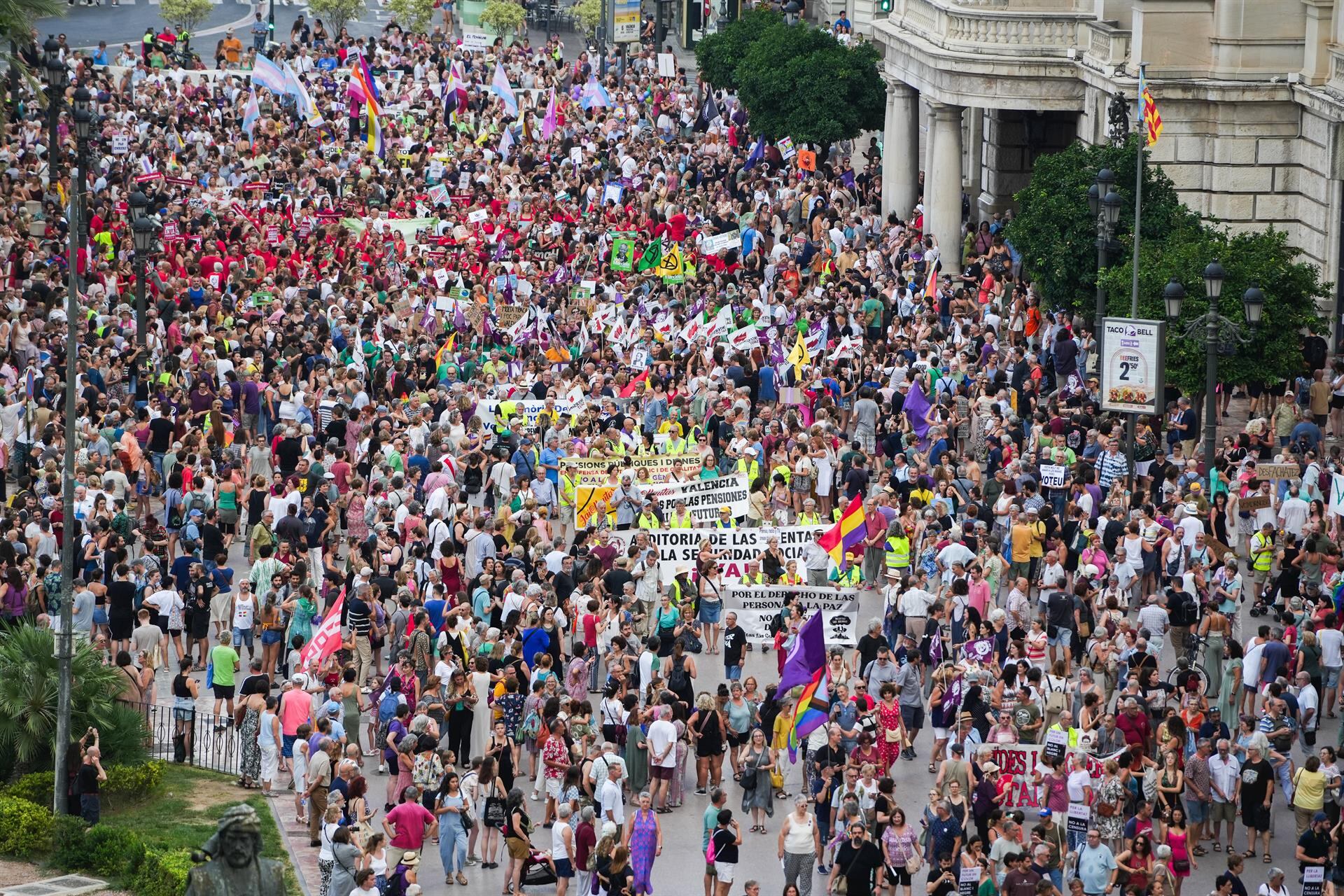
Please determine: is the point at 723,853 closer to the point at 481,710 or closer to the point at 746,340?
the point at 481,710

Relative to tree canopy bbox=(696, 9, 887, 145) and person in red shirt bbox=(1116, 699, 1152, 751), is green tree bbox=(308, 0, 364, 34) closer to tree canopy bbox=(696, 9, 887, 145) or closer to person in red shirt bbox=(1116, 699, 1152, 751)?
tree canopy bbox=(696, 9, 887, 145)

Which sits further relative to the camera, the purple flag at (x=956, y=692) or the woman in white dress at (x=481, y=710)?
the woman in white dress at (x=481, y=710)

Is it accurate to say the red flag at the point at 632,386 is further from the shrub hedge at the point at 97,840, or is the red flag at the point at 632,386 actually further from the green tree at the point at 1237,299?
the shrub hedge at the point at 97,840

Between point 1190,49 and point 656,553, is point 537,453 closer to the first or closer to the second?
point 656,553

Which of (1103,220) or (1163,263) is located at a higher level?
(1103,220)

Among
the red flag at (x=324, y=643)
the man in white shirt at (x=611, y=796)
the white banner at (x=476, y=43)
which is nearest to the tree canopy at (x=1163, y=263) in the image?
the red flag at (x=324, y=643)

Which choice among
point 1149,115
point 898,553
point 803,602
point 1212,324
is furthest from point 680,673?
point 1149,115

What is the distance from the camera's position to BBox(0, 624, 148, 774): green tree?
24.8m

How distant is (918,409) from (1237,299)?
481 cm

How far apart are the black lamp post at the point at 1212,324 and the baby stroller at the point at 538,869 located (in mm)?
12001

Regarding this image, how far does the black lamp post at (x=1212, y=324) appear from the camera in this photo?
32062 mm

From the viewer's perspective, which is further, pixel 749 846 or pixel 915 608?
pixel 915 608

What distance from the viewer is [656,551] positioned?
28.0 m

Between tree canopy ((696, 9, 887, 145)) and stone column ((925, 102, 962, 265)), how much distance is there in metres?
6.15
